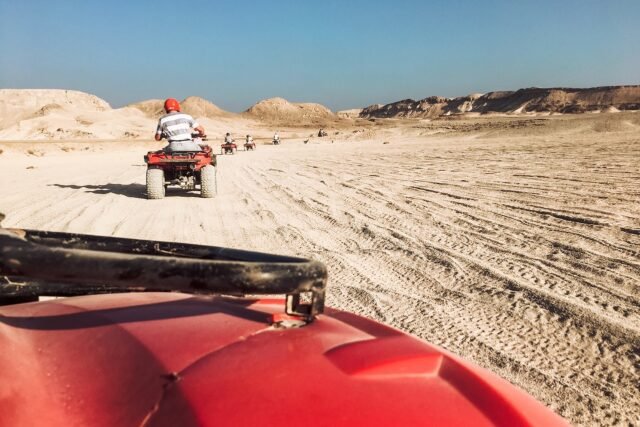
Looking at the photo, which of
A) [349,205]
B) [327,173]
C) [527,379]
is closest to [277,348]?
[527,379]

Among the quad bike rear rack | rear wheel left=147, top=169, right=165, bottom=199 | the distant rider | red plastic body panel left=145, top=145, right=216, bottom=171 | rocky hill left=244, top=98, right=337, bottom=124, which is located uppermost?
the quad bike rear rack

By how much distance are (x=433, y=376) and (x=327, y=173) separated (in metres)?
11.3

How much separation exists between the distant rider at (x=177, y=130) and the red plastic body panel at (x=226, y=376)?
24.9 ft

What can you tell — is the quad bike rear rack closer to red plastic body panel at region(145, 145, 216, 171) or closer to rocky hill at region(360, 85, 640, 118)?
red plastic body panel at region(145, 145, 216, 171)

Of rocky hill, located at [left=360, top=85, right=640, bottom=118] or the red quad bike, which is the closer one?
the red quad bike

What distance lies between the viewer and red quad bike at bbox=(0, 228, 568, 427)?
36.5 inches

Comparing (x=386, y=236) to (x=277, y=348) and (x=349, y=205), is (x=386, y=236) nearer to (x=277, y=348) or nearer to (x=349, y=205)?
(x=349, y=205)

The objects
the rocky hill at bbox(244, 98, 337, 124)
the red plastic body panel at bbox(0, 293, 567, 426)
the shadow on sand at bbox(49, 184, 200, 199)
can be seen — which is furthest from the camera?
the rocky hill at bbox(244, 98, 337, 124)

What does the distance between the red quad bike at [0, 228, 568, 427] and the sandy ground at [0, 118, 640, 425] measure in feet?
5.00

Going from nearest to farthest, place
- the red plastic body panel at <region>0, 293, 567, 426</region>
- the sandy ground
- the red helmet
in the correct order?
1. the red plastic body panel at <region>0, 293, 567, 426</region>
2. the sandy ground
3. the red helmet

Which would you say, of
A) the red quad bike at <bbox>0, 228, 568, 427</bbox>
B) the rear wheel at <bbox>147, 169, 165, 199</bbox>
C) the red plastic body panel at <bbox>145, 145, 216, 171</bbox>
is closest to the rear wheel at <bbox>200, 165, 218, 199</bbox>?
the red plastic body panel at <bbox>145, 145, 216, 171</bbox>

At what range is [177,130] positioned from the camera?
8.65 metres

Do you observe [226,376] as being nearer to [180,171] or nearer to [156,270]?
[156,270]

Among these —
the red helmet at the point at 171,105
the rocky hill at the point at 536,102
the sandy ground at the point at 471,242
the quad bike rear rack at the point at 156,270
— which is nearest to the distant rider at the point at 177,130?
the red helmet at the point at 171,105
